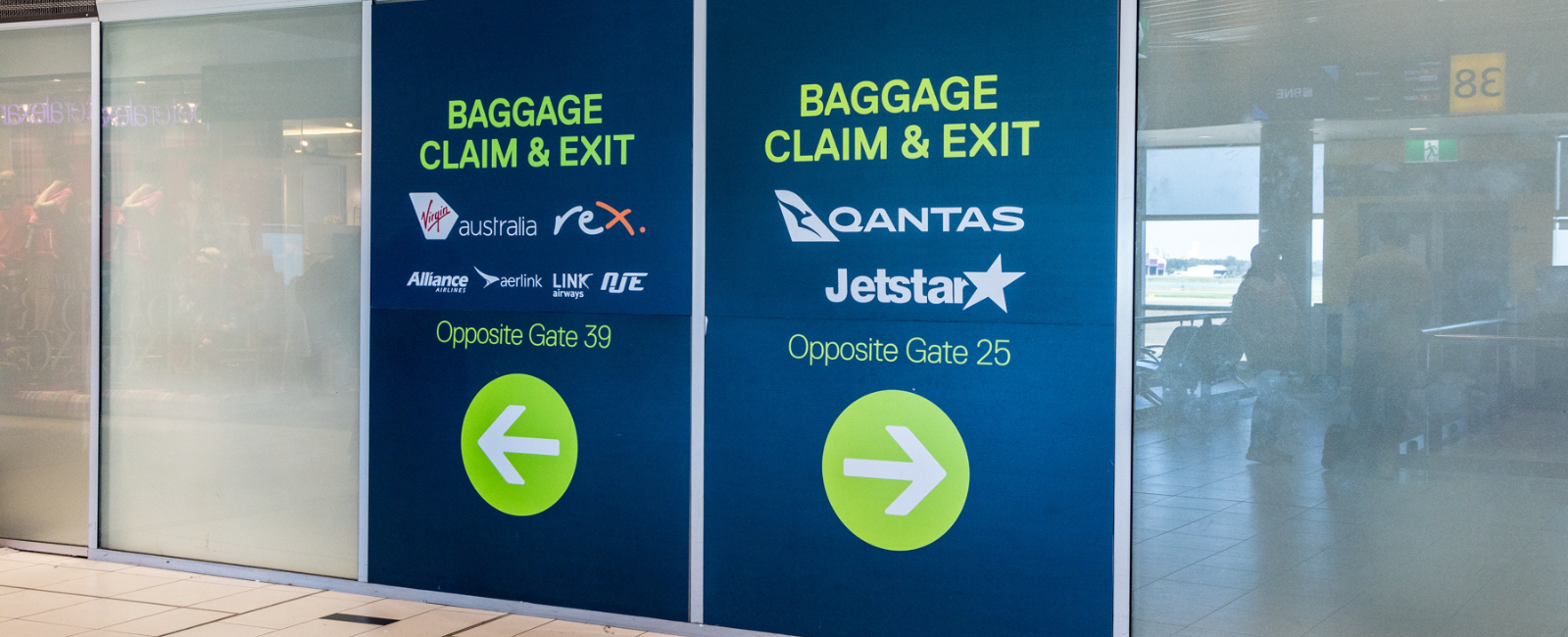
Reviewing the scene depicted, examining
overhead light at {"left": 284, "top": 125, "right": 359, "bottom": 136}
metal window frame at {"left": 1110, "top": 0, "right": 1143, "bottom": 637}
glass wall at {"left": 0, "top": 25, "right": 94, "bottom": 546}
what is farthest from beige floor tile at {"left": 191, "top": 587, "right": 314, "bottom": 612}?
metal window frame at {"left": 1110, "top": 0, "right": 1143, "bottom": 637}

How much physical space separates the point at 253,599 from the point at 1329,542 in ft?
13.2

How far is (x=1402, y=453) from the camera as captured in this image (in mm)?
3576

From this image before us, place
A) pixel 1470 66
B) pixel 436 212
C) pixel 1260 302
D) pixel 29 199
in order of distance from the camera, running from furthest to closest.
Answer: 1. pixel 29 199
2. pixel 436 212
3. pixel 1260 302
4. pixel 1470 66

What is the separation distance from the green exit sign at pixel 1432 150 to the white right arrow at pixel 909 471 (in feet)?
5.66

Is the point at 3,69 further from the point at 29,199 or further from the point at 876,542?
the point at 876,542

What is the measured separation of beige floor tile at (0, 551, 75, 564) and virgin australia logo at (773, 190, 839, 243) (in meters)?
3.84

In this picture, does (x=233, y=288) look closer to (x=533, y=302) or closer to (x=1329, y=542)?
(x=533, y=302)

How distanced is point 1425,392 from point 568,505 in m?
2.98

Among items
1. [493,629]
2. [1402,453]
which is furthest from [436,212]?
[1402,453]

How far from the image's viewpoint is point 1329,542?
3.68 m

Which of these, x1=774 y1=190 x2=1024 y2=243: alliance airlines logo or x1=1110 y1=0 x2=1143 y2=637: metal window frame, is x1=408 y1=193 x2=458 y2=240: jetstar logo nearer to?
x1=774 y1=190 x2=1024 y2=243: alliance airlines logo

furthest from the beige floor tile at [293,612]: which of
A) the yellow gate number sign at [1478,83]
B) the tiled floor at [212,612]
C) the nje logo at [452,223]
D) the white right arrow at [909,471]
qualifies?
the yellow gate number sign at [1478,83]

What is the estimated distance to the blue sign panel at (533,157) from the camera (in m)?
4.45

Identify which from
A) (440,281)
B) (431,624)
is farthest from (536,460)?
(440,281)
